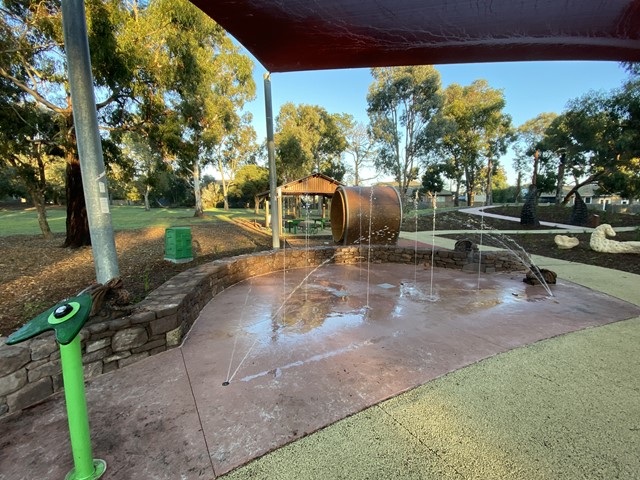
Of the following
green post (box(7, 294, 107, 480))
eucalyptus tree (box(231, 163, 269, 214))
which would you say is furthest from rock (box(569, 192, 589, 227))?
eucalyptus tree (box(231, 163, 269, 214))

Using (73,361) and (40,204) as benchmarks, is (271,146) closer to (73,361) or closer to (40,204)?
(73,361)

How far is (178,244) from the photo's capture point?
21.8 ft

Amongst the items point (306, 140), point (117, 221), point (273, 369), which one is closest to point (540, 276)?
point (273, 369)

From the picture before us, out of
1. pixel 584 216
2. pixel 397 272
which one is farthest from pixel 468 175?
pixel 397 272

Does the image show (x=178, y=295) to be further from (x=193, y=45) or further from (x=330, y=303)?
(x=193, y=45)

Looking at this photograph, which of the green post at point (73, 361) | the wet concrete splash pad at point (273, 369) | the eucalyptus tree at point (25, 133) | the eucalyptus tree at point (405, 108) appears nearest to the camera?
the green post at point (73, 361)

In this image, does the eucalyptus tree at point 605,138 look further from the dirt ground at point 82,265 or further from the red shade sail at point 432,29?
the red shade sail at point 432,29

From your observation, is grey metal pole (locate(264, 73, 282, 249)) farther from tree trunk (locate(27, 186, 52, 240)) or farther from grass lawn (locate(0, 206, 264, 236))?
grass lawn (locate(0, 206, 264, 236))

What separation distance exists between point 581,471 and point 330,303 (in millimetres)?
3279

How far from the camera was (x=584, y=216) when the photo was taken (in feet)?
56.6

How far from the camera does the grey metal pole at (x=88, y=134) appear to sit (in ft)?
9.93

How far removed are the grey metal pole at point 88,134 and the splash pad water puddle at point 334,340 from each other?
1407 millimetres

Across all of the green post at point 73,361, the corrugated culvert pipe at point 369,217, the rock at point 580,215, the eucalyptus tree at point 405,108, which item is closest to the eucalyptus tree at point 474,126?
the eucalyptus tree at point 405,108

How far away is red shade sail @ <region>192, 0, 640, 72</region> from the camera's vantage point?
2.93m
